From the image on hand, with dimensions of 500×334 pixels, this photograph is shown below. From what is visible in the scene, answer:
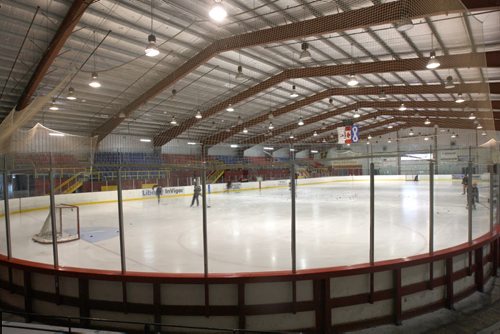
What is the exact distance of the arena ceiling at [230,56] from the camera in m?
9.09

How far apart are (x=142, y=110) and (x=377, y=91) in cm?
1379

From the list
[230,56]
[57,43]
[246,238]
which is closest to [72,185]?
[57,43]

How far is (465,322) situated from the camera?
416cm

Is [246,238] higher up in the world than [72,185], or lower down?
lower down

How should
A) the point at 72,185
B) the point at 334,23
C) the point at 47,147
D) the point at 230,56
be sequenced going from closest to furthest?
the point at 334,23, the point at 47,147, the point at 72,185, the point at 230,56

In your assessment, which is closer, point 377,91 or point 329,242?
point 329,242

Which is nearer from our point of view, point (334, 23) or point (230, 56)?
point (334, 23)

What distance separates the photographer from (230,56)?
14.5 metres

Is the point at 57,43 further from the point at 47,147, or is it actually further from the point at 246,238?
the point at 246,238

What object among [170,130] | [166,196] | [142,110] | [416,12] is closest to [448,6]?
[416,12]

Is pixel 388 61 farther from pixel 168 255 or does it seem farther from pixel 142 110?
pixel 142 110

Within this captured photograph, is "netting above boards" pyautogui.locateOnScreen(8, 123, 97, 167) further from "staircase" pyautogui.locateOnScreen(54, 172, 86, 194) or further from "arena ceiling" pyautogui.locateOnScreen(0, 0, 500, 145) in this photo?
"staircase" pyautogui.locateOnScreen(54, 172, 86, 194)

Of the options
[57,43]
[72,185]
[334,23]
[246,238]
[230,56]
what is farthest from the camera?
[230,56]

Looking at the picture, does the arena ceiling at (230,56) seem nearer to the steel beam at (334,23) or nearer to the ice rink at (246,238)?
the steel beam at (334,23)
